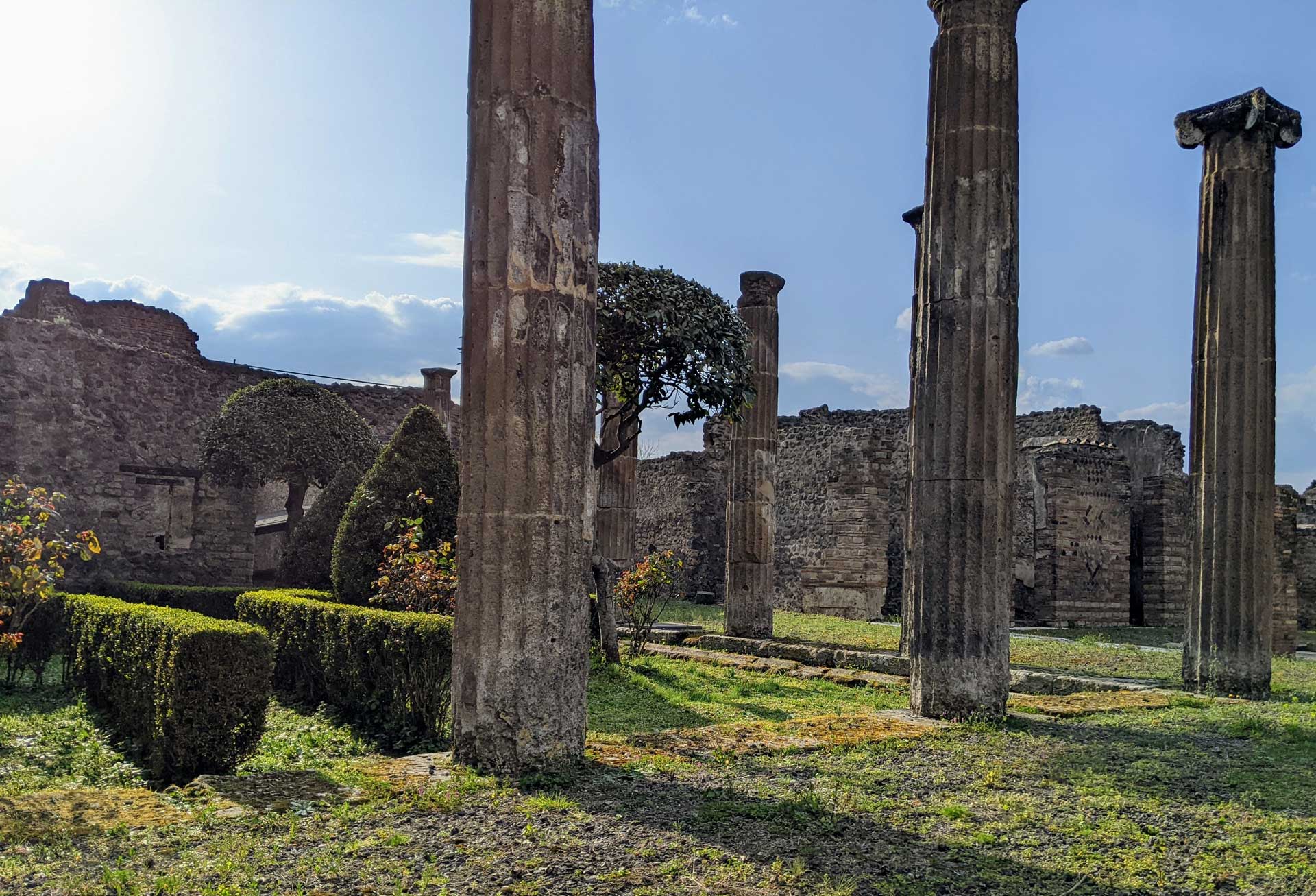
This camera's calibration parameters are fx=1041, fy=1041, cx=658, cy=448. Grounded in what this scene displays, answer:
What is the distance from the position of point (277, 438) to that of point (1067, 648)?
505 inches

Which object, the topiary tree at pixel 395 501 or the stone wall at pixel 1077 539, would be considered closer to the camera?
the topiary tree at pixel 395 501

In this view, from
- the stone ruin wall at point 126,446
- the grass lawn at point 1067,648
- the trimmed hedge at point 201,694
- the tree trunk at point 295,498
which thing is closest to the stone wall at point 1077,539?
the grass lawn at point 1067,648

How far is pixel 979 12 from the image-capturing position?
6.95m

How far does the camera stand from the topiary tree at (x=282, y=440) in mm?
17547

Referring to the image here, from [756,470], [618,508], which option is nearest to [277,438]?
[618,508]

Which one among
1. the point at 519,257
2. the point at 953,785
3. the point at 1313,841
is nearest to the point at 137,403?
the point at 519,257

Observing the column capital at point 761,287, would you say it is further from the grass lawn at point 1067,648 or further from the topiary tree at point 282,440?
the topiary tree at point 282,440

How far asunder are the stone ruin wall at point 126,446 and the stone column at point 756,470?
9.02m

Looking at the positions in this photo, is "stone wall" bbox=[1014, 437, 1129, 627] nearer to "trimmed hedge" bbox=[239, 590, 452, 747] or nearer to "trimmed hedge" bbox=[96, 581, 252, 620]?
"trimmed hedge" bbox=[96, 581, 252, 620]

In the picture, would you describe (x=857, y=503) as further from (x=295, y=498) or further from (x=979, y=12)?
(x=979, y=12)

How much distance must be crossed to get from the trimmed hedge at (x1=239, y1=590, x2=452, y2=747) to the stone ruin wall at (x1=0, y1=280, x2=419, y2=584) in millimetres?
8514

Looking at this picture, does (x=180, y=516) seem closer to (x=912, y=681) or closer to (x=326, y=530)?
(x=326, y=530)

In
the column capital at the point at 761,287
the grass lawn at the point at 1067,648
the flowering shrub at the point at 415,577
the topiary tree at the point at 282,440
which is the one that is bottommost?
the grass lawn at the point at 1067,648

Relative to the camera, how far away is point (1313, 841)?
4066 millimetres
